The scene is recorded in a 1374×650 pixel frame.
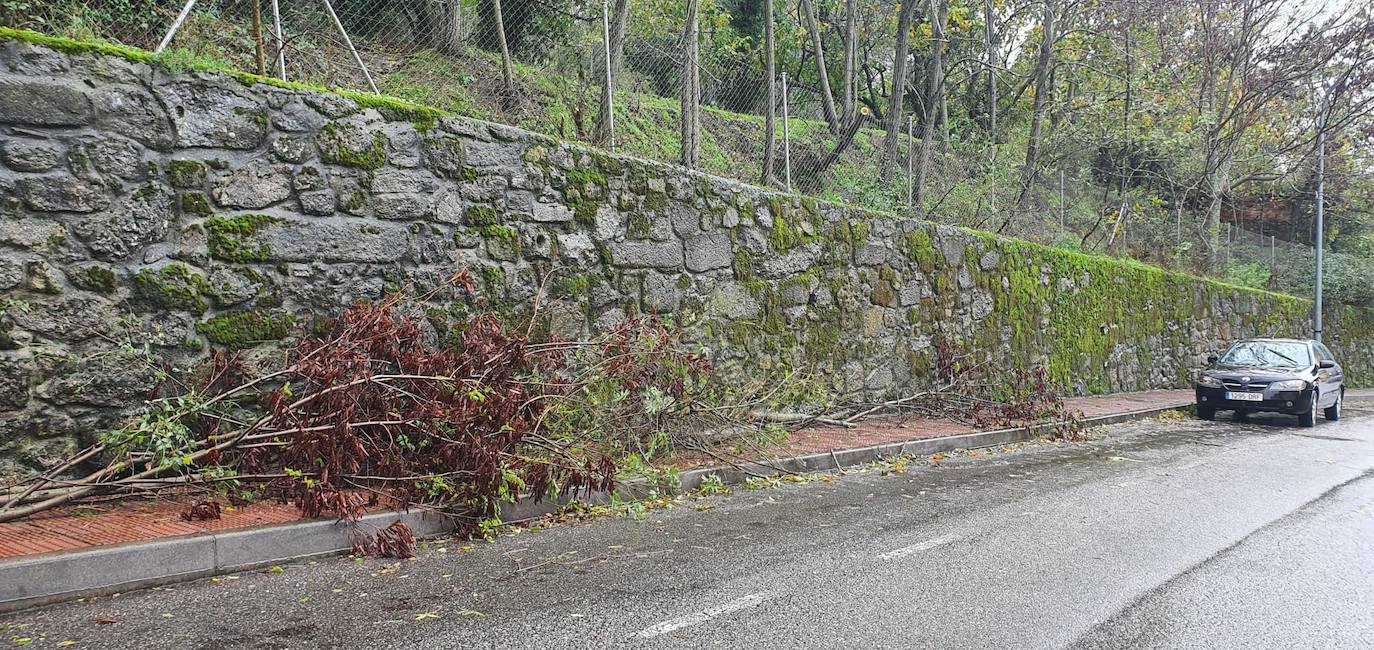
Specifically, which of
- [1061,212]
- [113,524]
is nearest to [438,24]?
[113,524]

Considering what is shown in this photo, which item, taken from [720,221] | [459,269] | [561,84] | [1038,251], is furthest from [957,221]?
[459,269]

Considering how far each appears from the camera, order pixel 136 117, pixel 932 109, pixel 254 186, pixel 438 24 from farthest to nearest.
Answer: pixel 932 109, pixel 438 24, pixel 254 186, pixel 136 117

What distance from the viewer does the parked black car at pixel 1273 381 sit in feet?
44.5

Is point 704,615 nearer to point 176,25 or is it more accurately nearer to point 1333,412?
point 176,25

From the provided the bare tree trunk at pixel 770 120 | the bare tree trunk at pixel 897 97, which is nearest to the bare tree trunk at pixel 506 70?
the bare tree trunk at pixel 770 120

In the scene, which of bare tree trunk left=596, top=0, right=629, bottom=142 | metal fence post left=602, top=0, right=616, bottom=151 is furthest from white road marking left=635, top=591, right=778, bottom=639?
bare tree trunk left=596, top=0, right=629, bottom=142

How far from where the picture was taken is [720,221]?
9344 millimetres

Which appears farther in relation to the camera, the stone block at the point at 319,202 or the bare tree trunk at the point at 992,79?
the bare tree trunk at the point at 992,79

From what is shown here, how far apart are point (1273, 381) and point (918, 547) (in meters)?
11.9

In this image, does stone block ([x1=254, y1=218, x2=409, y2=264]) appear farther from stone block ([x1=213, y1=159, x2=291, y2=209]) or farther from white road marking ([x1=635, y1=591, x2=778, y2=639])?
white road marking ([x1=635, y1=591, x2=778, y2=639])

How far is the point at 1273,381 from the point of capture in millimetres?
13750

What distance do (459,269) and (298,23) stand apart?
112 inches

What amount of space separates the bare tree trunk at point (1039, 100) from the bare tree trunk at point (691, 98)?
807cm

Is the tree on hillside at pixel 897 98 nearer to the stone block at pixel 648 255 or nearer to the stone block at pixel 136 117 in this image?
the stone block at pixel 648 255
